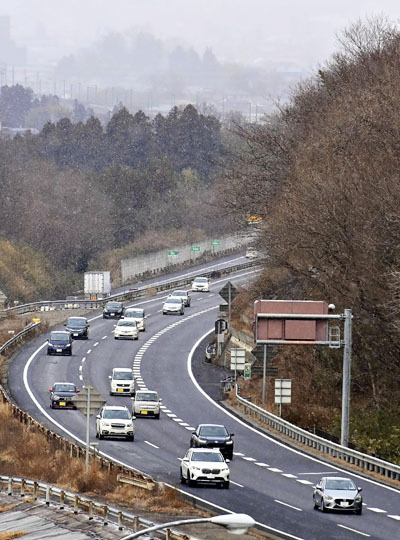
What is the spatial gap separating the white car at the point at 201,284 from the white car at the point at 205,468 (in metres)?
72.0

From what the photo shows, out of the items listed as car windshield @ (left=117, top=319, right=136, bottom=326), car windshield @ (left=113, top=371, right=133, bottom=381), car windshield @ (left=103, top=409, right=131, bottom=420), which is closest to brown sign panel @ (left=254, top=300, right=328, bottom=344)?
car windshield @ (left=103, top=409, right=131, bottom=420)

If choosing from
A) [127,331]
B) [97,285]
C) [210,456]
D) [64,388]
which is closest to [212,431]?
[210,456]

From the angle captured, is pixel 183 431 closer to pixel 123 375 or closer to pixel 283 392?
pixel 283 392

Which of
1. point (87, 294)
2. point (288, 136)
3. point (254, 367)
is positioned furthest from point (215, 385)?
point (87, 294)

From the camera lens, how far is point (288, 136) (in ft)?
320

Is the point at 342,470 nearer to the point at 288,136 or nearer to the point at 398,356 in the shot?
the point at 398,356

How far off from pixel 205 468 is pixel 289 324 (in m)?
10.7

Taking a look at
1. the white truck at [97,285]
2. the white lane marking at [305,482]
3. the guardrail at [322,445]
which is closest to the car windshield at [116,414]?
the guardrail at [322,445]

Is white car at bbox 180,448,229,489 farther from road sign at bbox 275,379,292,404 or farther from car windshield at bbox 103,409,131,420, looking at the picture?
road sign at bbox 275,379,292,404

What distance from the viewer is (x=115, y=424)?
58.0 m

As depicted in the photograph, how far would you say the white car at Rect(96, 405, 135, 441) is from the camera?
58.0 m

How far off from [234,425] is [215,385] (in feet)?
41.6

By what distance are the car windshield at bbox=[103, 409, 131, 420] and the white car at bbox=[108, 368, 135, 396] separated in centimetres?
1200

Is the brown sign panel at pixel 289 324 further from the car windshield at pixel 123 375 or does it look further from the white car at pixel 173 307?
the white car at pixel 173 307
